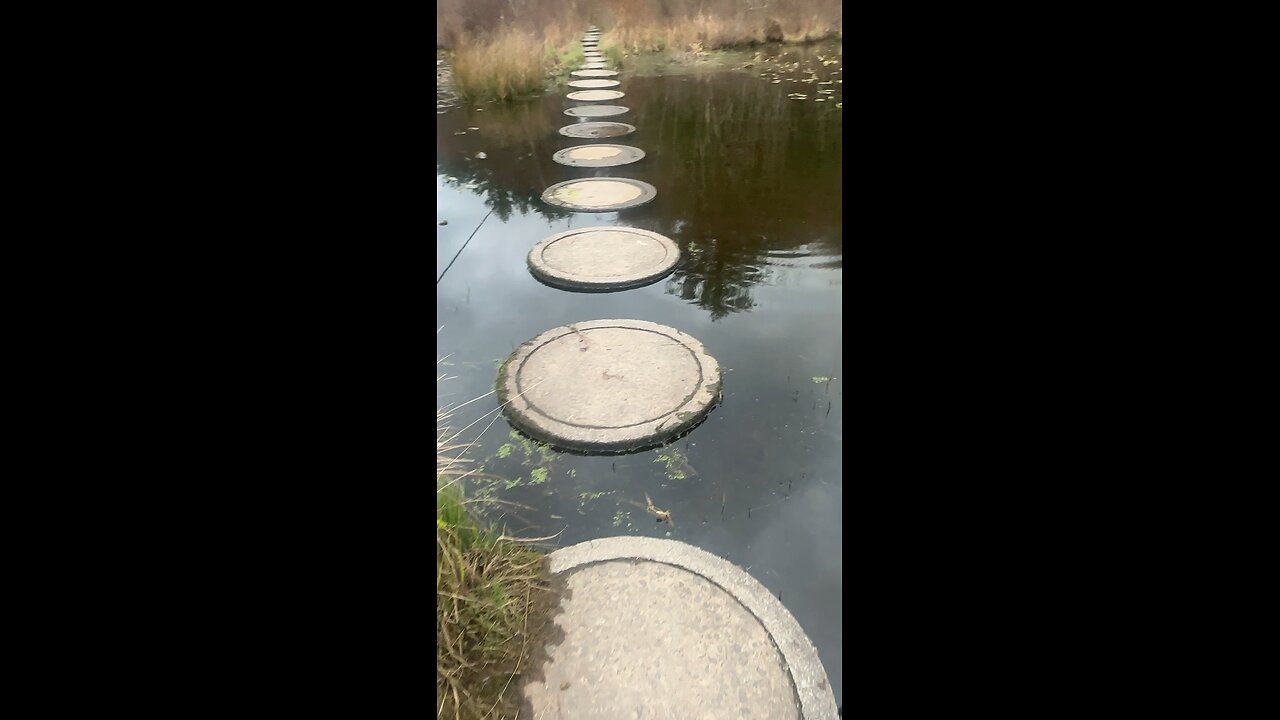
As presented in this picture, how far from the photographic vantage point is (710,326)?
137 inches

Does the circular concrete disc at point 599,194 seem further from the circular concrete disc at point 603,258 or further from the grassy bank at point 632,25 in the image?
the grassy bank at point 632,25

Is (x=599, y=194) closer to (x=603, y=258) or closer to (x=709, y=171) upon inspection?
(x=709, y=171)

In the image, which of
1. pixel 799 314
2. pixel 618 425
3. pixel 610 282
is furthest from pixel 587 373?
pixel 799 314

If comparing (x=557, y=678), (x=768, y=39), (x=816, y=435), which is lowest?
(x=557, y=678)

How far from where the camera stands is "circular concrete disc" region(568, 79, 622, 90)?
10109 mm

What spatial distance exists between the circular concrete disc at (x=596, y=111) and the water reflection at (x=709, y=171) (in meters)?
0.14

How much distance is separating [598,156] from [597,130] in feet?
3.57

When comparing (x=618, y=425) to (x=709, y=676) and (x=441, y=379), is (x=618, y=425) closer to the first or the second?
(x=441, y=379)

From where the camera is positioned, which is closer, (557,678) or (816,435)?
(557,678)

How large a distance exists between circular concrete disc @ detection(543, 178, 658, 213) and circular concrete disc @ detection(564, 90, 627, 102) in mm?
3860

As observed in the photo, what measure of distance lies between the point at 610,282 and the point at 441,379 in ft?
3.81

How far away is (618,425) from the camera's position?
2.76 metres

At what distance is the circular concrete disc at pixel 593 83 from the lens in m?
10.1

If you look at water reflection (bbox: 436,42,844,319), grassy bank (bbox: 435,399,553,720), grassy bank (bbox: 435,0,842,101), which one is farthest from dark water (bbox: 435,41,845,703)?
grassy bank (bbox: 435,0,842,101)
